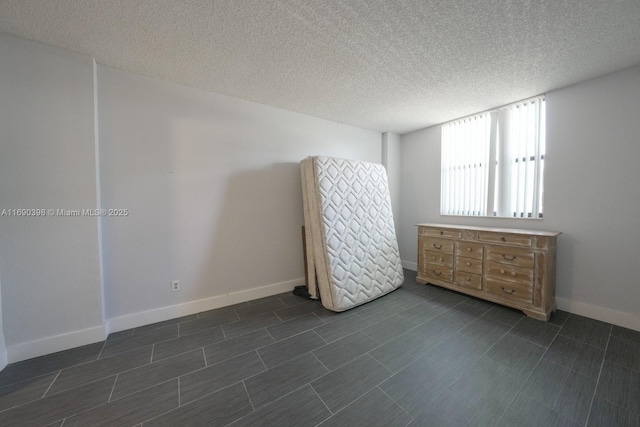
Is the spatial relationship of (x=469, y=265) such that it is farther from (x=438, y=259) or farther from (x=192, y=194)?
(x=192, y=194)

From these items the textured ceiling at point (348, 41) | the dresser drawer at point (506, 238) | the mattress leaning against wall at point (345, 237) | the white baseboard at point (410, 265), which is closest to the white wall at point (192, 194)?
the textured ceiling at point (348, 41)

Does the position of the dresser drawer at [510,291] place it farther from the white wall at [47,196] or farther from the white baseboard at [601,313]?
the white wall at [47,196]

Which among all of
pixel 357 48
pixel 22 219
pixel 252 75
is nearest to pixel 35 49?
pixel 22 219

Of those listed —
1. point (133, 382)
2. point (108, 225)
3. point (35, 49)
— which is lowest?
point (133, 382)

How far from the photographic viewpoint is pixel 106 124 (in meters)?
1.95

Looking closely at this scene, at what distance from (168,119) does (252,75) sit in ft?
3.15

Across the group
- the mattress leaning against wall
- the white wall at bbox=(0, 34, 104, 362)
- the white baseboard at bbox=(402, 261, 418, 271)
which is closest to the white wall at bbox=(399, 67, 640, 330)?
the white baseboard at bbox=(402, 261, 418, 271)

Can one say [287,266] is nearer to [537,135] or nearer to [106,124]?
[106,124]

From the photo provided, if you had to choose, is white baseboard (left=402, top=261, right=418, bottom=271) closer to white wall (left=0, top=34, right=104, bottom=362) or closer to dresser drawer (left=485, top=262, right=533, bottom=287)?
dresser drawer (left=485, top=262, right=533, bottom=287)

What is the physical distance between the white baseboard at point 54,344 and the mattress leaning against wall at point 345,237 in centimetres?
198

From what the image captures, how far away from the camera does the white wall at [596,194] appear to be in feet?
6.50

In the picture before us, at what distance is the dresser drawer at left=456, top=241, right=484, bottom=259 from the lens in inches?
101

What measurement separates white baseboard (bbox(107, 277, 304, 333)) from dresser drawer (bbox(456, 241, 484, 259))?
2159 mm

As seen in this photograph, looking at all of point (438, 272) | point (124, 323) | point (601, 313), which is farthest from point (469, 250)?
point (124, 323)
